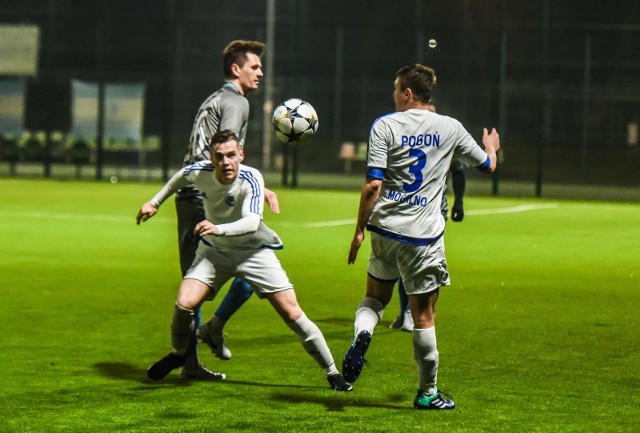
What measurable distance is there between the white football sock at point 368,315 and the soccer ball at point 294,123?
2050mm

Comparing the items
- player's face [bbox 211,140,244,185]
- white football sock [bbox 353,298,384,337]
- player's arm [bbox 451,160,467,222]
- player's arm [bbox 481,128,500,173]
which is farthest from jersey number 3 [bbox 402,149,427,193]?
player's arm [bbox 451,160,467,222]

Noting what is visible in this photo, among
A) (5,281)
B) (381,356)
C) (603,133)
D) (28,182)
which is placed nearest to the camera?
(381,356)

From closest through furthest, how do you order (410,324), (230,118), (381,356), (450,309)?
1. (230,118)
2. (381,356)
3. (410,324)
4. (450,309)

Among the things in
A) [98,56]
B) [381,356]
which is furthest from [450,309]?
[98,56]

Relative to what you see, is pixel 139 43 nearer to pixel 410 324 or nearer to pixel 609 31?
pixel 609 31

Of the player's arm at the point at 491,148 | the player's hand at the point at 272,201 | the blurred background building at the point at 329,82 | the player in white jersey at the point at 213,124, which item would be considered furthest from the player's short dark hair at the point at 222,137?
the blurred background building at the point at 329,82

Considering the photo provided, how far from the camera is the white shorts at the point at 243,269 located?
25.5ft

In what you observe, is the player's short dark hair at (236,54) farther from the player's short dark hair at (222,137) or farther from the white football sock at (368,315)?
the white football sock at (368,315)

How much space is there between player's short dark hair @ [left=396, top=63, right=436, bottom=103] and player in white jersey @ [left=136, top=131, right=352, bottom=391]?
1064mm

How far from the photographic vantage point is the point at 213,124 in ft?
26.9

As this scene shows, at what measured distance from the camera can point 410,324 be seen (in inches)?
417

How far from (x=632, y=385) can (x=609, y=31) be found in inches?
1156

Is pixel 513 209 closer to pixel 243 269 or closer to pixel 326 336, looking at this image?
pixel 326 336

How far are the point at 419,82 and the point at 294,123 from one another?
2173mm
